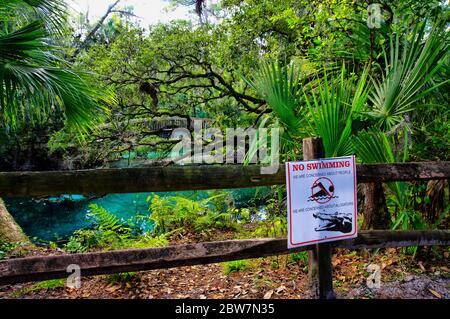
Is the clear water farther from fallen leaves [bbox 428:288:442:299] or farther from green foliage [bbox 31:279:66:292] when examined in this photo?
fallen leaves [bbox 428:288:442:299]

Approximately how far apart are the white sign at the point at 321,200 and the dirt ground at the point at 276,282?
796mm

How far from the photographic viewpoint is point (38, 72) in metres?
3.06

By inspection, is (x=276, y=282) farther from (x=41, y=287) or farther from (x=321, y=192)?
(x=41, y=287)

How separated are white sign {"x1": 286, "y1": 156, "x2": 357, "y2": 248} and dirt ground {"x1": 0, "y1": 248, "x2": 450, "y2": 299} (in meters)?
0.80

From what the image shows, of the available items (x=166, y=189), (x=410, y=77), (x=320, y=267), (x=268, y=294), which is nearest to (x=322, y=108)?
(x=410, y=77)

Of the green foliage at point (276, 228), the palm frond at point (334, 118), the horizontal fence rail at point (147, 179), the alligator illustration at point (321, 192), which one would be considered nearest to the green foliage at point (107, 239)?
the green foliage at point (276, 228)

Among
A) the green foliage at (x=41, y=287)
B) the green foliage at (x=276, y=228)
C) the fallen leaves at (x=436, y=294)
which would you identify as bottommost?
the green foliage at (x=41, y=287)

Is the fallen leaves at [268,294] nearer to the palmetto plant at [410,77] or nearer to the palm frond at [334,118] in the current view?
the palm frond at [334,118]

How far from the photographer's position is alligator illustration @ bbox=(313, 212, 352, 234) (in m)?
2.21

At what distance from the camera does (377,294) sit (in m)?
2.65

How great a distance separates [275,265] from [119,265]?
75.8 inches

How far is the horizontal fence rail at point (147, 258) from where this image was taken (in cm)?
192

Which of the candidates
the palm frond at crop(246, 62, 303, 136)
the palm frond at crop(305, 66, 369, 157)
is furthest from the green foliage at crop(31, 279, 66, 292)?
the palm frond at crop(305, 66, 369, 157)
